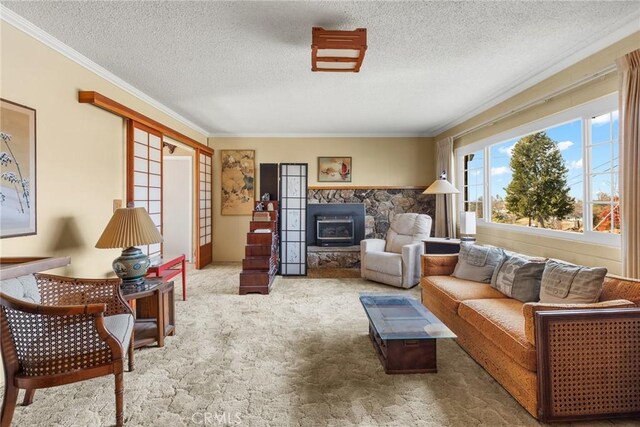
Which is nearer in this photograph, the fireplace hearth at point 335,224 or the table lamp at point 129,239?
the table lamp at point 129,239

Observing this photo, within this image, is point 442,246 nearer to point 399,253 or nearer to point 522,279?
point 399,253

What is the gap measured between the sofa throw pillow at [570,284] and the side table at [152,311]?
119 inches

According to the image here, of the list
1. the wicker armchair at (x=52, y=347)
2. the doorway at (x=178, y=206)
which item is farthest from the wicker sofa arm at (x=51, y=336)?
the doorway at (x=178, y=206)

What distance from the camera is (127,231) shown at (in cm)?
255

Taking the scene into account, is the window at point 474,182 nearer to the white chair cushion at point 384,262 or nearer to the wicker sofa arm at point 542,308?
the white chair cushion at point 384,262

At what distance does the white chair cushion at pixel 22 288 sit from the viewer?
1735 mm

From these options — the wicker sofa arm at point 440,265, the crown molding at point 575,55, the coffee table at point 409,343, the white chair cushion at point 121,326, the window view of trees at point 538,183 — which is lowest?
the coffee table at point 409,343

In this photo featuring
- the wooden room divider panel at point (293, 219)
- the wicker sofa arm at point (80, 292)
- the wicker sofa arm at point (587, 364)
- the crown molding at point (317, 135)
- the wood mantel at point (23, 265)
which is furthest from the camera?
the crown molding at point (317, 135)

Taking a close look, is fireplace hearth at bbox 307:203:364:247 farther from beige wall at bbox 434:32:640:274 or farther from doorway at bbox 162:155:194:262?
doorway at bbox 162:155:194:262

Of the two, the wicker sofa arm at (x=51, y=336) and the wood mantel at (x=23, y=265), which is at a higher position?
the wood mantel at (x=23, y=265)

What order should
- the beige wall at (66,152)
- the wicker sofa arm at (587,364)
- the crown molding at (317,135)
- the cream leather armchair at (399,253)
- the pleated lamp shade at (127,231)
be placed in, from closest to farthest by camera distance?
the wicker sofa arm at (587,364)
the beige wall at (66,152)
the pleated lamp shade at (127,231)
the cream leather armchair at (399,253)
the crown molding at (317,135)

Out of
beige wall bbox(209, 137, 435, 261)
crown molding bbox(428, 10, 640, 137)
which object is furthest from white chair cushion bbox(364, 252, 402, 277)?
crown molding bbox(428, 10, 640, 137)

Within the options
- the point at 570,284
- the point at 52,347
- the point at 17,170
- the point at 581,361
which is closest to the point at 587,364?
the point at 581,361

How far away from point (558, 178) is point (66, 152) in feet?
15.1
